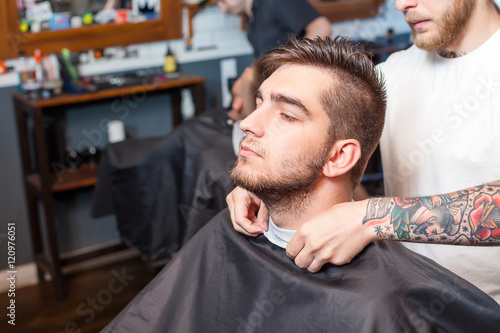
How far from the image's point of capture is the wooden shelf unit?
2.83 metres

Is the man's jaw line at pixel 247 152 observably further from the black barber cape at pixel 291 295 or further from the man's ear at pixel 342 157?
the black barber cape at pixel 291 295

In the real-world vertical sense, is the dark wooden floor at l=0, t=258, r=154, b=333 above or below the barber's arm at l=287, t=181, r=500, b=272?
below

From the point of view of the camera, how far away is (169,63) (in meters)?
3.44

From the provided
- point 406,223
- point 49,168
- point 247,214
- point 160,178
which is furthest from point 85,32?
point 406,223

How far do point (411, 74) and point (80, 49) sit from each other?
2148 millimetres

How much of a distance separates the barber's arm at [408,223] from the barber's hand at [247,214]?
271 millimetres

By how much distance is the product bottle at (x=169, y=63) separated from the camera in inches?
135

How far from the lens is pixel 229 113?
9.06ft

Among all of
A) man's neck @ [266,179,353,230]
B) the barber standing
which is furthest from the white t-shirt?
man's neck @ [266,179,353,230]

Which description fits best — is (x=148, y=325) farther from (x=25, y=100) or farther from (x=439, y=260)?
(x=25, y=100)

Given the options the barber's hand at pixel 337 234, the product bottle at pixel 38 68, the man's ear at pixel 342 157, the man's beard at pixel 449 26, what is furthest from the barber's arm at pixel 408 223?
the product bottle at pixel 38 68

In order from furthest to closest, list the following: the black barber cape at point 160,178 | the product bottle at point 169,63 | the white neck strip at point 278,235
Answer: the product bottle at point 169,63, the black barber cape at point 160,178, the white neck strip at point 278,235

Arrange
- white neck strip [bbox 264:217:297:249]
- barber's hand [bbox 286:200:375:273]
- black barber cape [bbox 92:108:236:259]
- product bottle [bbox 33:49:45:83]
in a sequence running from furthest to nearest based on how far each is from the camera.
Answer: product bottle [bbox 33:49:45:83], black barber cape [bbox 92:108:236:259], white neck strip [bbox 264:217:297:249], barber's hand [bbox 286:200:375:273]

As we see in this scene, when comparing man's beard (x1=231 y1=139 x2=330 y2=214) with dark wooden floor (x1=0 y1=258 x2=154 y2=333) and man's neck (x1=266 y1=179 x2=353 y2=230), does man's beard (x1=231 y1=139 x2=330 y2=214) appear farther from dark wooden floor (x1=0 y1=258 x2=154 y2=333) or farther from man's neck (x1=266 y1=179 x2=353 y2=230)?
dark wooden floor (x1=0 y1=258 x2=154 y2=333)
